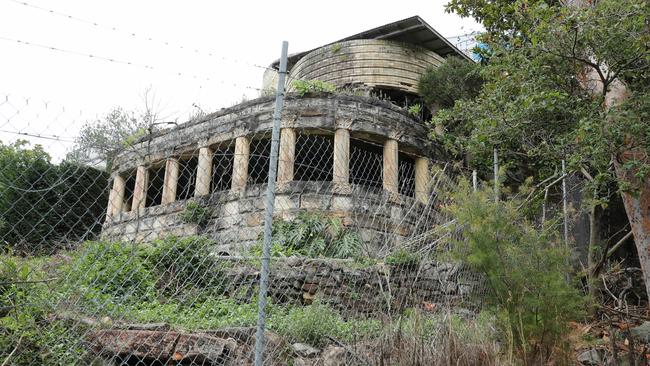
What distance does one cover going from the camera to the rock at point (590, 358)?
180 inches

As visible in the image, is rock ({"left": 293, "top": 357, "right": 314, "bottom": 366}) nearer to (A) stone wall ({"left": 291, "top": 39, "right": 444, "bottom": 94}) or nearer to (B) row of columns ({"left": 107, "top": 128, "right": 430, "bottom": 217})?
(B) row of columns ({"left": 107, "top": 128, "right": 430, "bottom": 217})

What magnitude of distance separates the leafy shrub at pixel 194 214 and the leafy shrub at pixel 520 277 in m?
7.41

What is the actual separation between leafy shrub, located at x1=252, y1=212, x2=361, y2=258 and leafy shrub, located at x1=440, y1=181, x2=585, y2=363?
4140mm

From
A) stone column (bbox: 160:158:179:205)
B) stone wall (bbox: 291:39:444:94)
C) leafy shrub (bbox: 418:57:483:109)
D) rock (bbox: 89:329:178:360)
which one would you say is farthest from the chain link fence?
stone wall (bbox: 291:39:444:94)

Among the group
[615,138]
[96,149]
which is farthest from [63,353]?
[615,138]

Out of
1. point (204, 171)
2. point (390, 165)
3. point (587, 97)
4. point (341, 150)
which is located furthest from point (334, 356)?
point (204, 171)

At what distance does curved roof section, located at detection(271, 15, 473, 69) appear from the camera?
1444 cm

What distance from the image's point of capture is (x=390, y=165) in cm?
1122

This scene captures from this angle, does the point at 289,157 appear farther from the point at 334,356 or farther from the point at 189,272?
the point at 334,356

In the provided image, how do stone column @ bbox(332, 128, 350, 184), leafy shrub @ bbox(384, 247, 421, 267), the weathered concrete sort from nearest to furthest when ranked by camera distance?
leafy shrub @ bbox(384, 247, 421, 267)
the weathered concrete
stone column @ bbox(332, 128, 350, 184)

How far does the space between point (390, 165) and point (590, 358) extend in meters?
6.95

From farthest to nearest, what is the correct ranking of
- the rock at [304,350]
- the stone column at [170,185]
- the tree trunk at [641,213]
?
the stone column at [170,185] → the tree trunk at [641,213] → the rock at [304,350]

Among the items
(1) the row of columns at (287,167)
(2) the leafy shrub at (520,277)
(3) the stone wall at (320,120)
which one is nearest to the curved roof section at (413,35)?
(3) the stone wall at (320,120)

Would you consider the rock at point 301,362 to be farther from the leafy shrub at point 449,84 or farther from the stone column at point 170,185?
the leafy shrub at point 449,84
